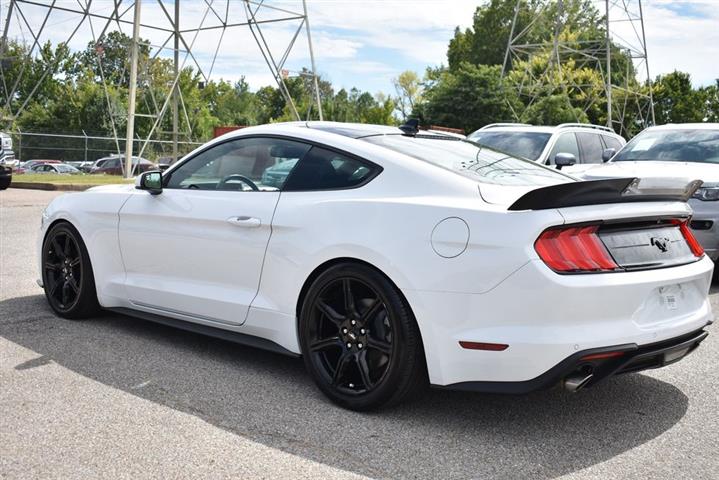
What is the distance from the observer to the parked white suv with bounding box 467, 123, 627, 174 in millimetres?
11172

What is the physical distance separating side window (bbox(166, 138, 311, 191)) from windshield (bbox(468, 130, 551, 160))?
22.4 feet

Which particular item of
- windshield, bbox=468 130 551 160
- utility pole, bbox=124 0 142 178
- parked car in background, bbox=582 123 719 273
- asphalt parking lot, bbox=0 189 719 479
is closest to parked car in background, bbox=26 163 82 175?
utility pole, bbox=124 0 142 178

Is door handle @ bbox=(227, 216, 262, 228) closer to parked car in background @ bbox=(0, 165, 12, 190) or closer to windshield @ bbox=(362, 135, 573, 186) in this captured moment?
windshield @ bbox=(362, 135, 573, 186)

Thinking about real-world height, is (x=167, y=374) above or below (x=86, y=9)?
below

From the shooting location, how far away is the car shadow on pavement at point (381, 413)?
11.5 ft

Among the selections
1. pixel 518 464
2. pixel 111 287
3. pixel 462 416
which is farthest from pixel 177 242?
pixel 518 464

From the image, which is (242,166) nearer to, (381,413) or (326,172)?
(326,172)

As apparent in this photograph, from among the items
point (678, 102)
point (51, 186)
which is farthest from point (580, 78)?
point (51, 186)

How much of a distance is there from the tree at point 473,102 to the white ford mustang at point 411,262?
3353 cm

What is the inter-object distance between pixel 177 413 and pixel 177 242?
1.32m

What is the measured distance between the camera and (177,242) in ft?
16.3

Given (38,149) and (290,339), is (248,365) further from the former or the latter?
(38,149)

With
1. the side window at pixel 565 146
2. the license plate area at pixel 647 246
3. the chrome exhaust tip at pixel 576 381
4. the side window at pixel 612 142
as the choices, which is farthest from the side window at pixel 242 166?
the side window at pixel 612 142

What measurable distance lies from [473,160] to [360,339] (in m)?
1.23
